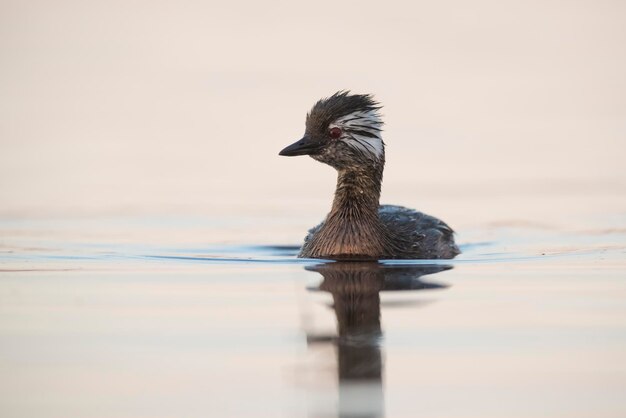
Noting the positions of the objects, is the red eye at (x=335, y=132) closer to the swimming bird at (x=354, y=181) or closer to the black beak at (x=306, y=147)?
the swimming bird at (x=354, y=181)

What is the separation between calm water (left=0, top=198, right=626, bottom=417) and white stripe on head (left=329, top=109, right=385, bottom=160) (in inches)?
62.7

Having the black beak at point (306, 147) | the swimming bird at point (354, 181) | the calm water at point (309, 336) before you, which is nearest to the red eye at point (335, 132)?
the swimming bird at point (354, 181)

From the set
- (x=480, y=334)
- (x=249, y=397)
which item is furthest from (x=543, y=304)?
(x=249, y=397)

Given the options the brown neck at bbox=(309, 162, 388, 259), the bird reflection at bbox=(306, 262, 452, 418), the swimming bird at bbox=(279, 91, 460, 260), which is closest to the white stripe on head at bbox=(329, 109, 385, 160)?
the swimming bird at bbox=(279, 91, 460, 260)

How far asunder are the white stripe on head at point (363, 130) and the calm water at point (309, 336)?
159cm

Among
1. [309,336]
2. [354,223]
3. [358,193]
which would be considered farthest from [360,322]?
[358,193]

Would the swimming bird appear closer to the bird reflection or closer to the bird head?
the bird head

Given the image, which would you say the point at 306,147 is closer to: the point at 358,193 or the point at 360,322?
the point at 358,193

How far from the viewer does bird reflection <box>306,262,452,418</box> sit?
669cm

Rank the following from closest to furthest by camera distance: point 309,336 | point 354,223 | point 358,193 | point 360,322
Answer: point 309,336 < point 360,322 < point 354,223 < point 358,193

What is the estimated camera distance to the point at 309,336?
823 centimetres

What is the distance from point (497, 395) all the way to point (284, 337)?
1911mm

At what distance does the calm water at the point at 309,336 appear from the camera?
264 inches

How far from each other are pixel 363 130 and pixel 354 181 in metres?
0.60
